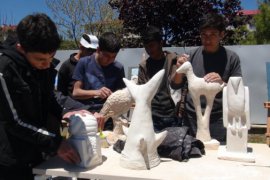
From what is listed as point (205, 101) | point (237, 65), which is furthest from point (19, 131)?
point (237, 65)

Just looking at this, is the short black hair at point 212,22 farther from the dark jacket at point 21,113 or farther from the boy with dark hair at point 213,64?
the dark jacket at point 21,113

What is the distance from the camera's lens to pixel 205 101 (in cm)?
200

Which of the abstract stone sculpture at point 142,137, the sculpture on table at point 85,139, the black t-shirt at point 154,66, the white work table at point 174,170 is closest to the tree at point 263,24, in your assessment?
the black t-shirt at point 154,66

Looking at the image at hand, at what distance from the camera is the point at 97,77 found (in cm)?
217

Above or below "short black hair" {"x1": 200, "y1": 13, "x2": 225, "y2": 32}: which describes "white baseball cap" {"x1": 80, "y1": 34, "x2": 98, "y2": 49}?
below

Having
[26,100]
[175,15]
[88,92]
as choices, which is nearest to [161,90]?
[88,92]

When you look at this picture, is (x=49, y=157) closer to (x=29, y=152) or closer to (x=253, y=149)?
(x=29, y=152)

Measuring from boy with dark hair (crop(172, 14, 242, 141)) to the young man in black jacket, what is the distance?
80cm

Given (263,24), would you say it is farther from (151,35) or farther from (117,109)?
(117,109)

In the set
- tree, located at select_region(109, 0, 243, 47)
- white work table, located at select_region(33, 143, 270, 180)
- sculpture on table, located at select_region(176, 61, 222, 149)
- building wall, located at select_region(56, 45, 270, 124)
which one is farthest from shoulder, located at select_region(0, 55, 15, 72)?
tree, located at select_region(109, 0, 243, 47)

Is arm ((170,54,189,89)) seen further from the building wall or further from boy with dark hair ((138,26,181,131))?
the building wall

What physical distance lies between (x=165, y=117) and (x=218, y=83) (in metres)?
0.52

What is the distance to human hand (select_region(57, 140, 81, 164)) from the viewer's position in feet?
4.99

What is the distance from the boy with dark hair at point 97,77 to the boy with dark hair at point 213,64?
0.39 meters
